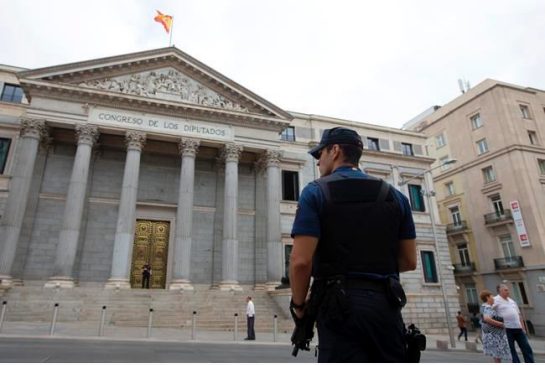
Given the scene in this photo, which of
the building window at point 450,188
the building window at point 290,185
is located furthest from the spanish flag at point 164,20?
the building window at point 450,188

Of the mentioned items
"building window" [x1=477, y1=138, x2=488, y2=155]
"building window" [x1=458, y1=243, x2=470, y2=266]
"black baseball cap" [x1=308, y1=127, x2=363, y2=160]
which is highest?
"building window" [x1=477, y1=138, x2=488, y2=155]

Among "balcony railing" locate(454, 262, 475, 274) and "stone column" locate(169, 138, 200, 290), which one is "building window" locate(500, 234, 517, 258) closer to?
"balcony railing" locate(454, 262, 475, 274)

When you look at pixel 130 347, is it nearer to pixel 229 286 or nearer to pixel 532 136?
pixel 229 286

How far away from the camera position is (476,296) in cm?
3397

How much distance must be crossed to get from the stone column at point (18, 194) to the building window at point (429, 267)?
2698 centimetres

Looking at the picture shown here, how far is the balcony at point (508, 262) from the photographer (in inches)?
1180

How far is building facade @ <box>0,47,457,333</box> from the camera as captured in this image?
70.2 ft

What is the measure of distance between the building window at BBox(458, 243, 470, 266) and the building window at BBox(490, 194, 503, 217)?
4.65 metres

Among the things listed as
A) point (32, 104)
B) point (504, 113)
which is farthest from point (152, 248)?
point (504, 113)

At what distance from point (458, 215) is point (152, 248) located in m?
29.0

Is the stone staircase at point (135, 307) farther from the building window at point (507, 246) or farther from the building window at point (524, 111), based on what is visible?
the building window at point (524, 111)

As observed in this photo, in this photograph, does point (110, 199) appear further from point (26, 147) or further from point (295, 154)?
point (295, 154)

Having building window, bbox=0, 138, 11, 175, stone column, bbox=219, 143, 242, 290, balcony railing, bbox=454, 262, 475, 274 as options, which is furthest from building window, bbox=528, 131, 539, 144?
building window, bbox=0, 138, 11, 175

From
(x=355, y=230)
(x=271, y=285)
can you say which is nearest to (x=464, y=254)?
(x=271, y=285)
